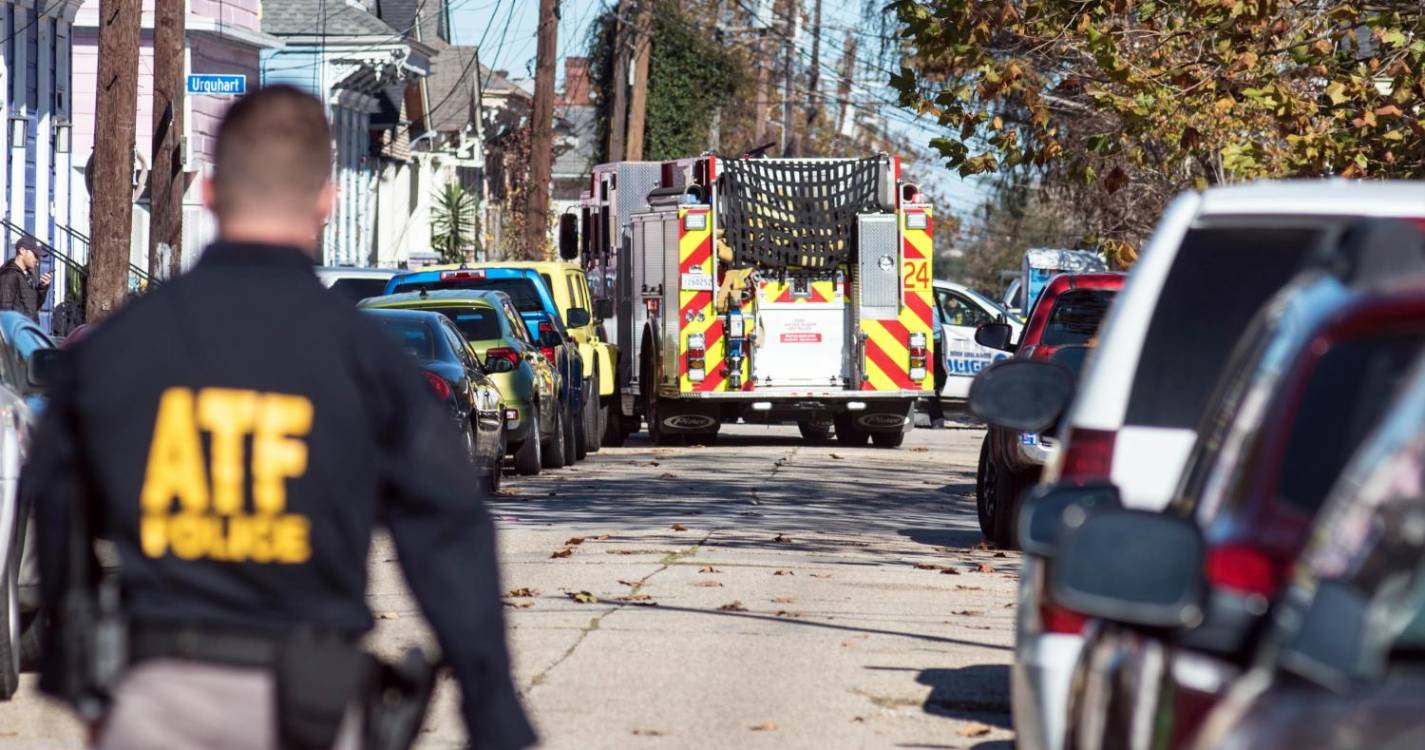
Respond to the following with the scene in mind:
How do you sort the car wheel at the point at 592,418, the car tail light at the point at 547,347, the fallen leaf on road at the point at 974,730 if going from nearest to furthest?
1. the fallen leaf on road at the point at 974,730
2. the car tail light at the point at 547,347
3. the car wheel at the point at 592,418

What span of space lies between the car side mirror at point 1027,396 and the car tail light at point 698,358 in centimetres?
1791

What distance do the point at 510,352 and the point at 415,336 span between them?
2.13 m

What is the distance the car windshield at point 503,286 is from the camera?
74.7ft

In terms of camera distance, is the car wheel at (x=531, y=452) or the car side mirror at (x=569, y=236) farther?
the car side mirror at (x=569, y=236)

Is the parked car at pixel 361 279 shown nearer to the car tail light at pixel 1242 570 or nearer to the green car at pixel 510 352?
the green car at pixel 510 352

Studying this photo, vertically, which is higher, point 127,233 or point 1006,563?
point 127,233

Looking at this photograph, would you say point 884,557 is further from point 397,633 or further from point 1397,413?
point 1397,413

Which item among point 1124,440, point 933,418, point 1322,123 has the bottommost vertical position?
point 933,418

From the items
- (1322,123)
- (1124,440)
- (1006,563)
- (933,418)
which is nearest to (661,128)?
(933,418)

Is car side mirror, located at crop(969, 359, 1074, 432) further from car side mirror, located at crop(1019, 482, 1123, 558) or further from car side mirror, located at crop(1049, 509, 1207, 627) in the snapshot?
car side mirror, located at crop(1049, 509, 1207, 627)

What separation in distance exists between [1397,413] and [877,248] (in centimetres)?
2191

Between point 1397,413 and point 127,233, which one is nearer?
point 1397,413

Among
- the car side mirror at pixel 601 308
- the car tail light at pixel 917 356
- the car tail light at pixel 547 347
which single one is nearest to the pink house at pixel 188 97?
the car side mirror at pixel 601 308

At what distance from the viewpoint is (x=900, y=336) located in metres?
25.1
